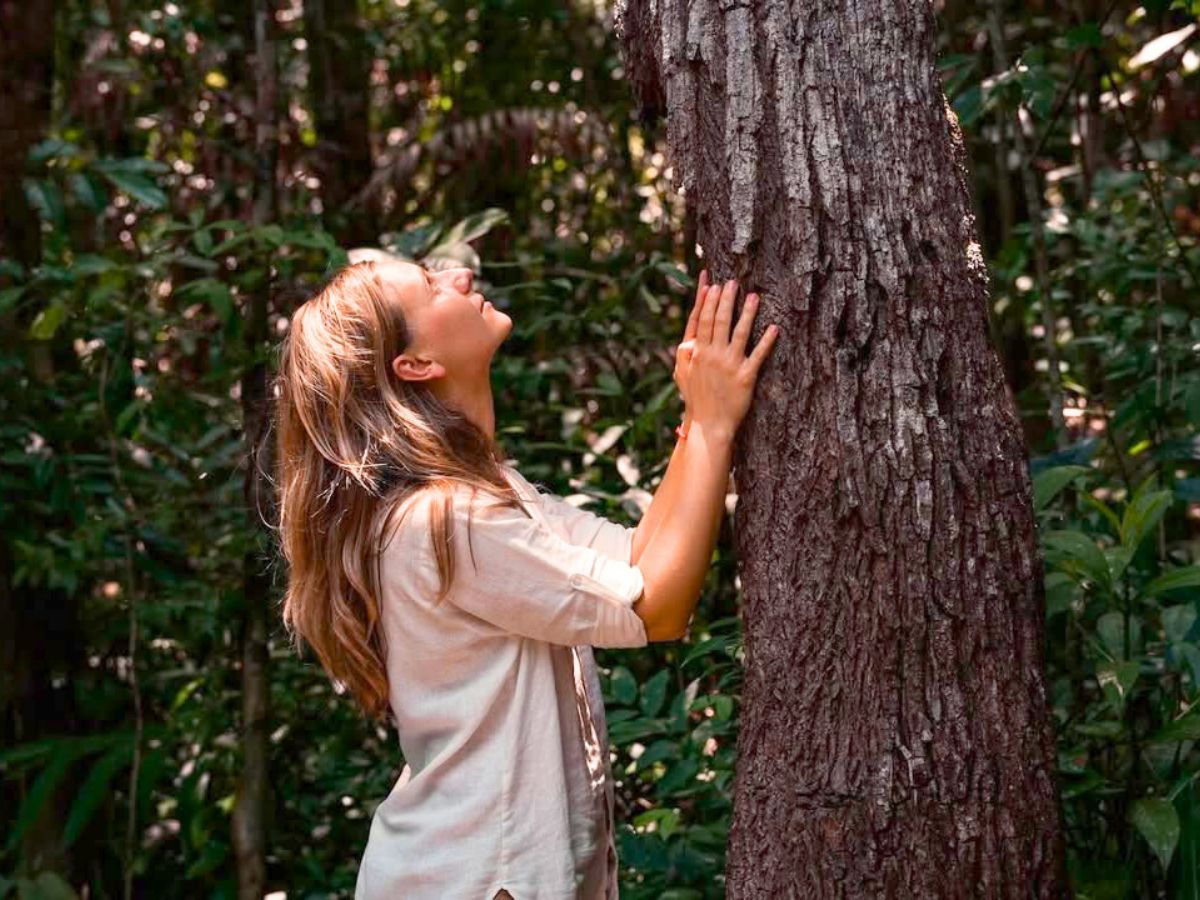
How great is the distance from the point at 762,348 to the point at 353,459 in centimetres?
63

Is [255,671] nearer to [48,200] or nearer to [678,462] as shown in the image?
[48,200]

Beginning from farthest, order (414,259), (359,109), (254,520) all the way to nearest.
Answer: (359,109) < (254,520) < (414,259)

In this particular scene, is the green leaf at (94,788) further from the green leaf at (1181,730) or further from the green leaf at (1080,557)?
the green leaf at (1181,730)

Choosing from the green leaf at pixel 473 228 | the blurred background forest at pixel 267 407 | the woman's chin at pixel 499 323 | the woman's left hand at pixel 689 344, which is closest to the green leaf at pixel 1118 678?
the blurred background forest at pixel 267 407

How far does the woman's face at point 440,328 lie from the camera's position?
2219 mm

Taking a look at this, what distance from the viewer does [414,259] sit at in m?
3.22

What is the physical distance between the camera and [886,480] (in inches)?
71.2

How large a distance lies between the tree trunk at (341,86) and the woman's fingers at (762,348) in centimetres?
371

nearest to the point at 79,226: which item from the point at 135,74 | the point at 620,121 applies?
the point at 135,74

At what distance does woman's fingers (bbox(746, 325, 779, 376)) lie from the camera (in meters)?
1.88

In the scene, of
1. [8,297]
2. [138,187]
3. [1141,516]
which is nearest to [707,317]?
[1141,516]

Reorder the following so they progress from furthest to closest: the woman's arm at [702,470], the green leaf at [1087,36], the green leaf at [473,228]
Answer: the green leaf at [473,228] → the green leaf at [1087,36] → the woman's arm at [702,470]

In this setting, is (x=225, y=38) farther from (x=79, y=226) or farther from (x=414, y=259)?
(x=414, y=259)

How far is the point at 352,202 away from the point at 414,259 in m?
1.72
